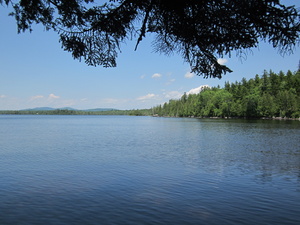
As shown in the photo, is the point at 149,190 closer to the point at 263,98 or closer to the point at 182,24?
the point at 182,24

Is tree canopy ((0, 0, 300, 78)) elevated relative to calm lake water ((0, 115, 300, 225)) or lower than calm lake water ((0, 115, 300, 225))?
elevated

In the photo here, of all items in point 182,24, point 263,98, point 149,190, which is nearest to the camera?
point 182,24

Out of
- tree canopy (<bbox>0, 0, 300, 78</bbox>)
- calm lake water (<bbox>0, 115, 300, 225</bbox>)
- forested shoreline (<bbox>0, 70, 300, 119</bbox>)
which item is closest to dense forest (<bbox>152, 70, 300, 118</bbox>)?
forested shoreline (<bbox>0, 70, 300, 119</bbox>)

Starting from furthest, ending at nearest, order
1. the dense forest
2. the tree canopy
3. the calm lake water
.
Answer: the dense forest, the calm lake water, the tree canopy

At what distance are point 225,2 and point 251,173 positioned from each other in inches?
534

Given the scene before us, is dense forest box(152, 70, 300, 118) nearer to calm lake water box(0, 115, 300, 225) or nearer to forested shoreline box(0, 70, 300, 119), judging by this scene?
forested shoreline box(0, 70, 300, 119)

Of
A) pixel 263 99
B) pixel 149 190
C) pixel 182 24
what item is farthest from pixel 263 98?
pixel 182 24

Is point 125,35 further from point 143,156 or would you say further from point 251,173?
point 143,156

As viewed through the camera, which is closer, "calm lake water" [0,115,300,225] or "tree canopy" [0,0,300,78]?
"tree canopy" [0,0,300,78]

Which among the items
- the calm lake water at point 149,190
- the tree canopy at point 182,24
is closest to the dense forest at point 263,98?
the calm lake water at point 149,190

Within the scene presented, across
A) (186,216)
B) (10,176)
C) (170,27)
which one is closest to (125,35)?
(170,27)

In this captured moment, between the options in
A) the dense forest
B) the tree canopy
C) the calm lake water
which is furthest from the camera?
the dense forest

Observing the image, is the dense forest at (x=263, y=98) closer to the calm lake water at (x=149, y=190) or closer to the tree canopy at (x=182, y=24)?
the calm lake water at (x=149, y=190)

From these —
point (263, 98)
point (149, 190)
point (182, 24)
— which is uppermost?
point (263, 98)
